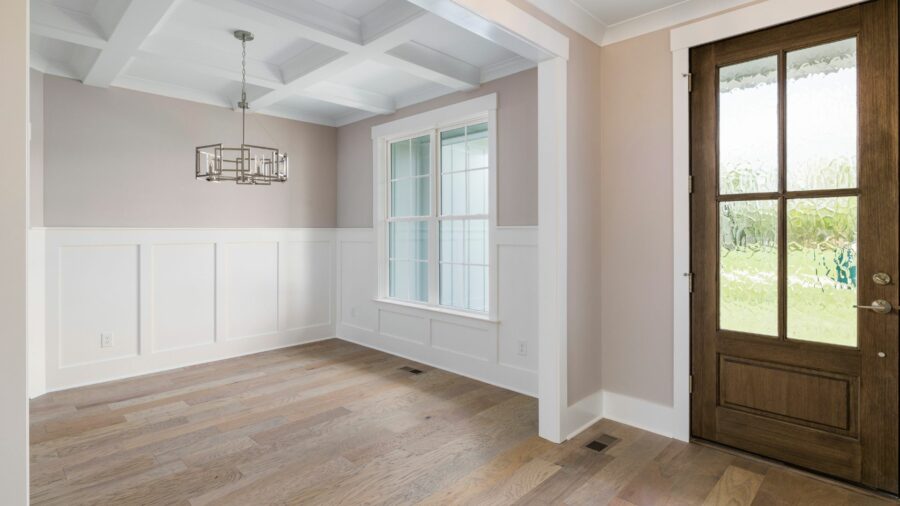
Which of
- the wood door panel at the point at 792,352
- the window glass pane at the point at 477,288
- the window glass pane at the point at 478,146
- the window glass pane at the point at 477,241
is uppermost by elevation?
the window glass pane at the point at 478,146

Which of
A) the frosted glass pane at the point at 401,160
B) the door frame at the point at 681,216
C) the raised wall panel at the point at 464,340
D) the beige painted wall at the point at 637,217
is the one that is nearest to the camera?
the door frame at the point at 681,216

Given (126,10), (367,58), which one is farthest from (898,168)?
(126,10)

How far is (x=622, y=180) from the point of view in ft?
10.6

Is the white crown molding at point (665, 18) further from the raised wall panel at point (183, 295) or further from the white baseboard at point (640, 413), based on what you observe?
the raised wall panel at point (183, 295)

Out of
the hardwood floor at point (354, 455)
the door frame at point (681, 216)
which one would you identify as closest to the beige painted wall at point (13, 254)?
the hardwood floor at point (354, 455)

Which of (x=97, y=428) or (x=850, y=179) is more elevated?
(x=850, y=179)

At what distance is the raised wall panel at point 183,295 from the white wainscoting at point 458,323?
151cm

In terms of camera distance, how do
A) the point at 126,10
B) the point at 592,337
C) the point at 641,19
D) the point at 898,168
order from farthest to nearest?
the point at 592,337
the point at 641,19
the point at 126,10
the point at 898,168

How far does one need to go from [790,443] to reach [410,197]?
12.4 feet

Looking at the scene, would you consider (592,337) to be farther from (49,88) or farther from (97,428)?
(49,88)

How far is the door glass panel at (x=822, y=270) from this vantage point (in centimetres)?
247

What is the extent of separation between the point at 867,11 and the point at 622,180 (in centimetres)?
144

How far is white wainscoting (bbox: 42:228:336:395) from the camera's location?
407 cm

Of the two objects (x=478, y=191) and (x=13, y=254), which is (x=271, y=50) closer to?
(x=478, y=191)
